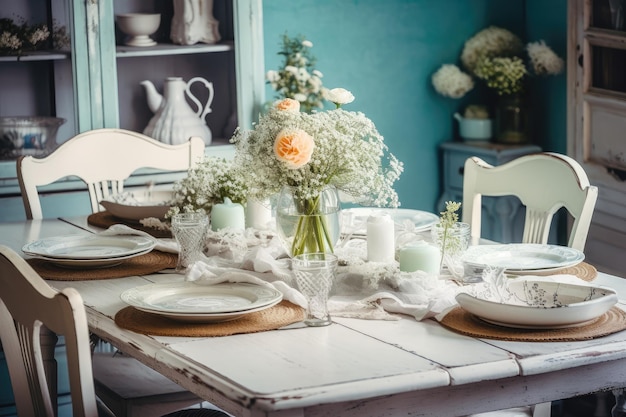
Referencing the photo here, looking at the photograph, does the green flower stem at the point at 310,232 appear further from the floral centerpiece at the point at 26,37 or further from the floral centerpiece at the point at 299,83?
the floral centerpiece at the point at 299,83

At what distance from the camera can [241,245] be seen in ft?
7.41

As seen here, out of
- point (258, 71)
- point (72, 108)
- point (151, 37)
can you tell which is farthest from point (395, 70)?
point (72, 108)

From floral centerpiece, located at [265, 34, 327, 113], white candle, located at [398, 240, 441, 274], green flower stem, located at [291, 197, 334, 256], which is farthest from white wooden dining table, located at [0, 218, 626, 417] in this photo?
floral centerpiece, located at [265, 34, 327, 113]

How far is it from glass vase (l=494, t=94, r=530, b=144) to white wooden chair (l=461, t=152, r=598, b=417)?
58.0 inches

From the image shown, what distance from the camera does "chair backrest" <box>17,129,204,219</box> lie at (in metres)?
2.89

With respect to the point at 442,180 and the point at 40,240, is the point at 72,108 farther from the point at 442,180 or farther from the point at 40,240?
the point at 442,180

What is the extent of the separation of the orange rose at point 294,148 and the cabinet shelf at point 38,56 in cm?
170

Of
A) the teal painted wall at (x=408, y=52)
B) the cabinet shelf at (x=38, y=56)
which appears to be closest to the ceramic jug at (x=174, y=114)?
the cabinet shelf at (x=38, y=56)

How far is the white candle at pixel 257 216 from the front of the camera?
250 centimetres

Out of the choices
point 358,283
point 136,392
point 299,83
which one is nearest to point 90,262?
point 136,392

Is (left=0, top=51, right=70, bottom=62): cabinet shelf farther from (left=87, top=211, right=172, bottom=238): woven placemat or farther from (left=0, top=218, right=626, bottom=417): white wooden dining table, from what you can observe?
(left=0, top=218, right=626, bottom=417): white wooden dining table

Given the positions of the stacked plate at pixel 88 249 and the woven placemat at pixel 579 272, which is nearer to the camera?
the woven placemat at pixel 579 272

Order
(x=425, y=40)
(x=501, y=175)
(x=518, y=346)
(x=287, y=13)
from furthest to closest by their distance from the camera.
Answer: (x=425, y=40) < (x=287, y=13) < (x=501, y=175) < (x=518, y=346)

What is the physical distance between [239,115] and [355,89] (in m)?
0.71
